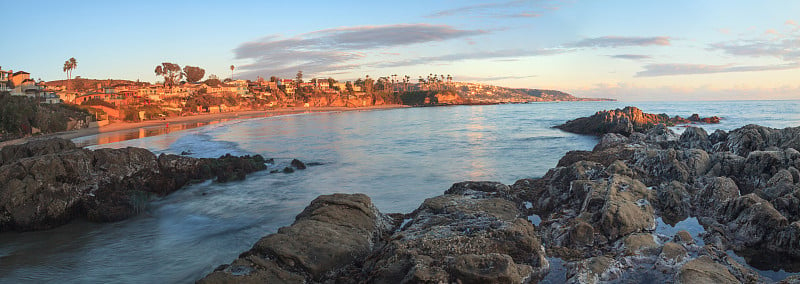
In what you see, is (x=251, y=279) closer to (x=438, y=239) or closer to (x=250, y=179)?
(x=438, y=239)

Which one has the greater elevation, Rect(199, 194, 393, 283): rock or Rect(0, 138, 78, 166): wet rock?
Rect(0, 138, 78, 166): wet rock

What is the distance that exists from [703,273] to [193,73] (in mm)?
166881

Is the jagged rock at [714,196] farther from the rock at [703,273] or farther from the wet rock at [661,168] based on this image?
the rock at [703,273]

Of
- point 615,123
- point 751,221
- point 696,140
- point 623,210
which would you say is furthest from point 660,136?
point 623,210

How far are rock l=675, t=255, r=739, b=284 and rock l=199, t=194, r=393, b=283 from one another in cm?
395

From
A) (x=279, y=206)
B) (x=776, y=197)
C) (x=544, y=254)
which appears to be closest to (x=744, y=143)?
(x=776, y=197)

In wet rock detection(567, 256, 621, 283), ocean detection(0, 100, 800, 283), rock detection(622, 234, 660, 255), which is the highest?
rock detection(622, 234, 660, 255)

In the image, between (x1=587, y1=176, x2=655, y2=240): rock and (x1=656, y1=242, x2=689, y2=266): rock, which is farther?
(x1=587, y1=176, x2=655, y2=240): rock

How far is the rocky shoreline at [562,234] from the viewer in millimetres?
5160

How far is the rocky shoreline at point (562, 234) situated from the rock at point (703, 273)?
1cm

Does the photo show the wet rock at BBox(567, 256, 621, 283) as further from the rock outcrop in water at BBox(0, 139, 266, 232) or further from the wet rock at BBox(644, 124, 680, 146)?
the wet rock at BBox(644, 124, 680, 146)

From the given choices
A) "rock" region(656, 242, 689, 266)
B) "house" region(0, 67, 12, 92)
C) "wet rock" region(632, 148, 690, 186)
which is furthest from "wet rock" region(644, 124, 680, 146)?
"house" region(0, 67, 12, 92)

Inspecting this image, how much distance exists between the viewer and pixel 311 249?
594 centimetres

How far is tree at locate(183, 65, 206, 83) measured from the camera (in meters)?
149
